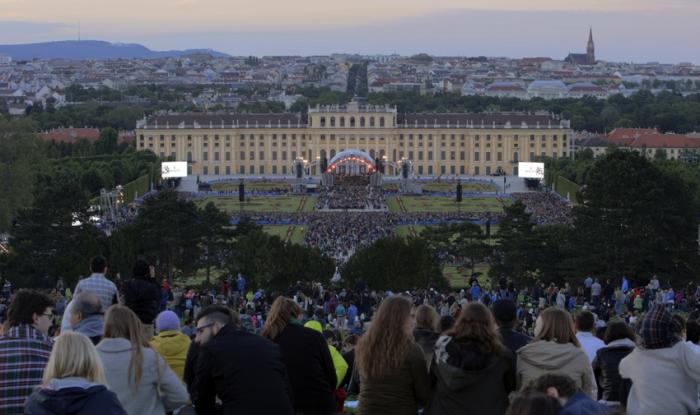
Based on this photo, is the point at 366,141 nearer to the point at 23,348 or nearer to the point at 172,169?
the point at 172,169

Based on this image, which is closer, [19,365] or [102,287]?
[19,365]

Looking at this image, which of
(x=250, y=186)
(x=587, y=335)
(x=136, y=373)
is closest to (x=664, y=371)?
(x=587, y=335)

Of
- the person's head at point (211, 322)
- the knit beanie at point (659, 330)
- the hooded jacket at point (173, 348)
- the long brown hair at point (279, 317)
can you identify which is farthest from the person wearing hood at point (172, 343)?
the knit beanie at point (659, 330)

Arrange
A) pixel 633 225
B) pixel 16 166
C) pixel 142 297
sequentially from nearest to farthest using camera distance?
pixel 142 297 → pixel 633 225 → pixel 16 166

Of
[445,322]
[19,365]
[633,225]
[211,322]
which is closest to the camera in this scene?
[19,365]

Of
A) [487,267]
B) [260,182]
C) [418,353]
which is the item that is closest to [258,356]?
[418,353]

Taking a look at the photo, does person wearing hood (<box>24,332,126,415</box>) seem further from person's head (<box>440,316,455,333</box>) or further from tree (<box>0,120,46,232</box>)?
tree (<box>0,120,46,232</box>)
